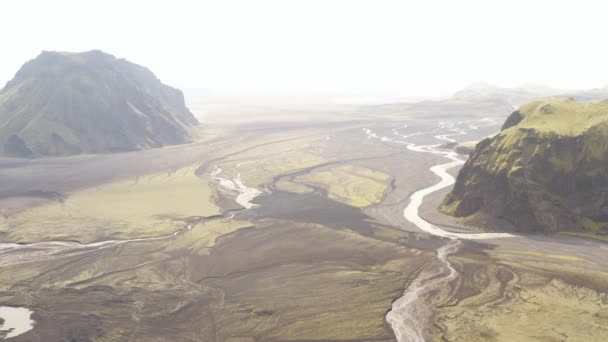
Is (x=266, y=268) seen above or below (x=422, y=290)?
above

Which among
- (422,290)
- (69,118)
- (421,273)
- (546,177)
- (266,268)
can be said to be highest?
(69,118)

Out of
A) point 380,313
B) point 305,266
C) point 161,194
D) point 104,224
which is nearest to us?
point 380,313

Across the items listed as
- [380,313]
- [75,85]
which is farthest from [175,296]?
[75,85]

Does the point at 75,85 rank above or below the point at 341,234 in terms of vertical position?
above

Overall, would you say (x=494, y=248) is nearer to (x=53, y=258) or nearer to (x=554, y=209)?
(x=554, y=209)

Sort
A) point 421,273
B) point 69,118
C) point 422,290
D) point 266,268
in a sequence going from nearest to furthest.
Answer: point 422,290 → point 421,273 → point 266,268 → point 69,118

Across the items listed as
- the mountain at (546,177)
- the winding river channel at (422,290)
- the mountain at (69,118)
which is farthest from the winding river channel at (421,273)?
the mountain at (69,118)

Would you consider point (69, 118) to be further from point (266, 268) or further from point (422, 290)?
point (422, 290)

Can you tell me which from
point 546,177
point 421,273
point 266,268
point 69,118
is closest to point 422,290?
point 421,273
